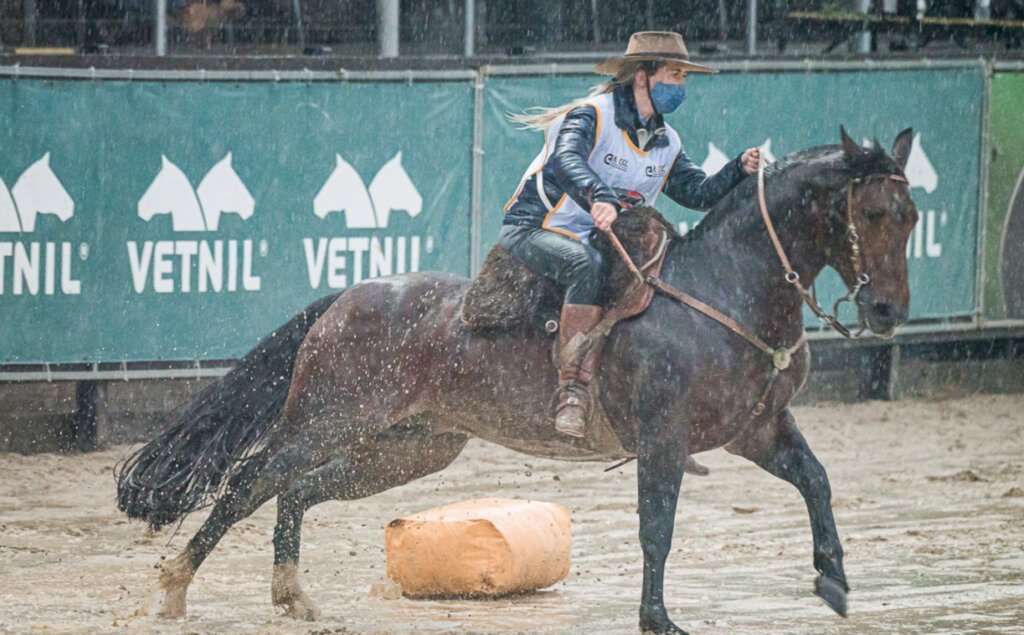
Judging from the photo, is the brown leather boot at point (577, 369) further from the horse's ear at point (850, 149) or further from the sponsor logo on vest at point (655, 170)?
the horse's ear at point (850, 149)

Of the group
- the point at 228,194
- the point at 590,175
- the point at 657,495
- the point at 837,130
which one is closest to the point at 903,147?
the point at 590,175

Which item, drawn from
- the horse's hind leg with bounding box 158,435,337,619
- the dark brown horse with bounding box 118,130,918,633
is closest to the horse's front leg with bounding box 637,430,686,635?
the dark brown horse with bounding box 118,130,918,633

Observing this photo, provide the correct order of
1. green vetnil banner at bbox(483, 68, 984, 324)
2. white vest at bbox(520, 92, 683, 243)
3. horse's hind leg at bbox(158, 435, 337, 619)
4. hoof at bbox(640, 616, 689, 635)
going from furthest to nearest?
green vetnil banner at bbox(483, 68, 984, 324) < horse's hind leg at bbox(158, 435, 337, 619) < white vest at bbox(520, 92, 683, 243) < hoof at bbox(640, 616, 689, 635)

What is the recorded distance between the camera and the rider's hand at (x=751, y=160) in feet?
22.2

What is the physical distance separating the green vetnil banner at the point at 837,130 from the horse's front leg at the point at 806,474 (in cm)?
469

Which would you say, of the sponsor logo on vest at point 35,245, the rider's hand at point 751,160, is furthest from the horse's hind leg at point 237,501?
the sponsor logo on vest at point 35,245

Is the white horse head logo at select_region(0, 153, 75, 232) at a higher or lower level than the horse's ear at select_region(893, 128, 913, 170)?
lower

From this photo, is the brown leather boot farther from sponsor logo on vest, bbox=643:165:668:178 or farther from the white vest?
sponsor logo on vest, bbox=643:165:668:178

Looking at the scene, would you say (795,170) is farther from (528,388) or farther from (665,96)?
(528,388)

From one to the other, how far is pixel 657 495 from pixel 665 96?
1.58 metres

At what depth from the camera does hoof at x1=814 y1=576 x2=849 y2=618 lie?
6.51m

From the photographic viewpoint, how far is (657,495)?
6453 mm

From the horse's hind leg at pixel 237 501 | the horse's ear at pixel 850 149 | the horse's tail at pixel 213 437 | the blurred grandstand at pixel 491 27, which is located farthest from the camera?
the blurred grandstand at pixel 491 27

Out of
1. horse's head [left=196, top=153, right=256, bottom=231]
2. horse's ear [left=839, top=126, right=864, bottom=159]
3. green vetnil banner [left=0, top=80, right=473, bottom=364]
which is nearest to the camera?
horse's ear [left=839, top=126, right=864, bottom=159]
